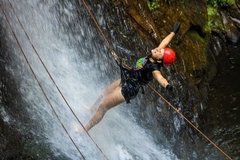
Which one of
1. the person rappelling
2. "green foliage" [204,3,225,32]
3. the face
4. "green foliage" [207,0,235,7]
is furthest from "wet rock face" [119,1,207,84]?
the face

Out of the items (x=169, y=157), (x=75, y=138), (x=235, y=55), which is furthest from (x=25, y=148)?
(x=235, y=55)

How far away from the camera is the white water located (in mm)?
9180

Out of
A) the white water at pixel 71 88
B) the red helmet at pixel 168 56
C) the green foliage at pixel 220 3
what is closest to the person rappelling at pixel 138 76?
the red helmet at pixel 168 56

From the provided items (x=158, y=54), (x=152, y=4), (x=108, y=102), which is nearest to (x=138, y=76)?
(x=158, y=54)

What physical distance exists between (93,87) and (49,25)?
181cm

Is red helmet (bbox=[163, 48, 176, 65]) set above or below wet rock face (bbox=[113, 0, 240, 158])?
above

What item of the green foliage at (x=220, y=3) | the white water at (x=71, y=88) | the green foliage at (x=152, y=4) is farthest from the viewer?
the green foliage at (x=220, y=3)

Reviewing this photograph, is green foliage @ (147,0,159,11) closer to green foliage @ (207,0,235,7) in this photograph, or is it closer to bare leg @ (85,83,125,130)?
bare leg @ (85,83,125,130)

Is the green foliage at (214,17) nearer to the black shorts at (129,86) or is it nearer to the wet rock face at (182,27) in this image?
the wet rock face at (182,27)

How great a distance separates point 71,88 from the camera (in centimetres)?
1064

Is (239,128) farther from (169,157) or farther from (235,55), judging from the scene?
(235,55)

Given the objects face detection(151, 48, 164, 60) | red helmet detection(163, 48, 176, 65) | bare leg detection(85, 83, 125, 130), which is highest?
face detection(151, 48, 164, 60)

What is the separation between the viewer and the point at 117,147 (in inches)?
401

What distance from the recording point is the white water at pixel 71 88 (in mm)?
9180
